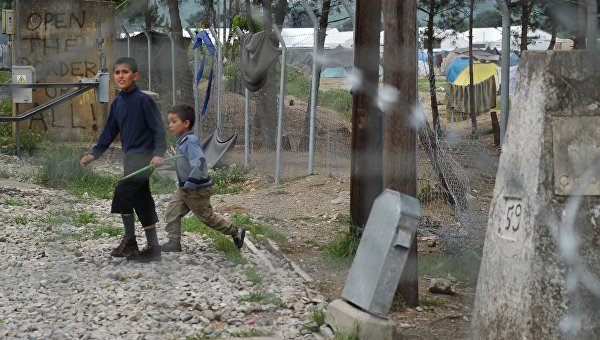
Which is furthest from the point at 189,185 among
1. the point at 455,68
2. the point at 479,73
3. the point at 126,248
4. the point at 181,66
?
the point at 455,68

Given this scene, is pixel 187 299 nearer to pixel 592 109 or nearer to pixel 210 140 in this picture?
pixel 592 109

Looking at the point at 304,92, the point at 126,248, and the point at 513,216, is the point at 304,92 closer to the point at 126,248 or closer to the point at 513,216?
the point at 126,248

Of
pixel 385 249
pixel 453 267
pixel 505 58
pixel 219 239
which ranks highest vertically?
pixel 505 58

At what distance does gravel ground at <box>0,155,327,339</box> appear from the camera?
561 centimetres

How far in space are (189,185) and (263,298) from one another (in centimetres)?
155

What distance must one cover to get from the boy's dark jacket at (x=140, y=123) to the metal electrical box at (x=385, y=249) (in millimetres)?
2543

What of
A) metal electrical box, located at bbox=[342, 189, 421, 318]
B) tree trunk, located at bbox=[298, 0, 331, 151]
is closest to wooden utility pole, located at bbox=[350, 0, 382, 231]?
metal electrical box, located at bbox=[342, 189, 421, 318]

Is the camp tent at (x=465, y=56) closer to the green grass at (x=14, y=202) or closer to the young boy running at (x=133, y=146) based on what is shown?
the green grass at (x=14, y=202)

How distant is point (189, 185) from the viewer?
7.56m

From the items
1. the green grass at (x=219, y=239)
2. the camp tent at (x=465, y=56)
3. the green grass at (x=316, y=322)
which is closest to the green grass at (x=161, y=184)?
the green grass at (x=219, y=239)

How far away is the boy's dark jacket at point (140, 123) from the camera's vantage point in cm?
735

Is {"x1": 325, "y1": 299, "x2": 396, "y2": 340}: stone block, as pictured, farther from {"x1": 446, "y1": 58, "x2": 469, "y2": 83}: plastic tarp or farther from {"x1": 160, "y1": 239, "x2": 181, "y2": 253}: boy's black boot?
{"x1": 446, "y1": 58, "x2": 469, "y2": 83}: plastic tarp

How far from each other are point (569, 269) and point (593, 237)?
0.16 m

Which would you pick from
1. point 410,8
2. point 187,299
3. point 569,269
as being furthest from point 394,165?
point 569,269
